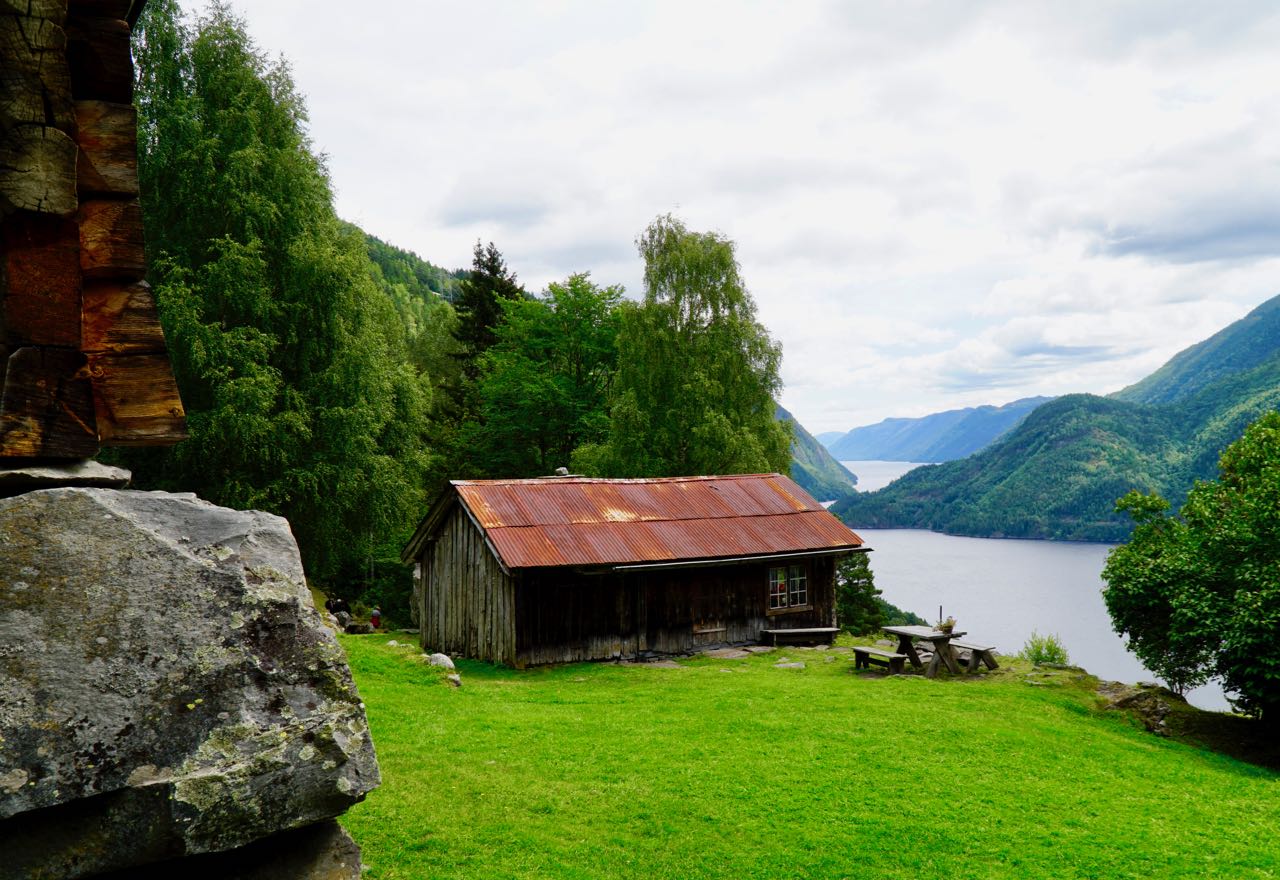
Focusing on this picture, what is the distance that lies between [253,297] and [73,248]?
20147 mm

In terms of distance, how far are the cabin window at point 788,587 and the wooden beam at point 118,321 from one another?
20747mm

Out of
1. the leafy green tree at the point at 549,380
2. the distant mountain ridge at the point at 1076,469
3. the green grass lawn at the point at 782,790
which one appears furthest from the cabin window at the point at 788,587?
the distant mountain ridge at the point at 1076,469

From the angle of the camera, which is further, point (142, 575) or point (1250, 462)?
point (1250, 462)

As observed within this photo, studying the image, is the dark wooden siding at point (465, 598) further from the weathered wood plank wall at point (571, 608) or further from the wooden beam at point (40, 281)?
the wooden beam at point (40, 281)

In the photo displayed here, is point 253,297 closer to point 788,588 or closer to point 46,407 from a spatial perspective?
point 788,588

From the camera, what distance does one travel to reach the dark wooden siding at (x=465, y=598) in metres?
19.4

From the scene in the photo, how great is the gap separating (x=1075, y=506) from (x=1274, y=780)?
11576 cm

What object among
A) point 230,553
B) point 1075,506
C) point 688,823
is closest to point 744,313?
point 688,823

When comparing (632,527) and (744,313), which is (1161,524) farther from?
(744,313)

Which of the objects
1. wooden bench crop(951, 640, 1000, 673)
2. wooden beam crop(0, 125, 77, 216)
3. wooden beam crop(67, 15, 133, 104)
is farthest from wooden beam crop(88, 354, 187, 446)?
wooden bench crop(951, 640, 1000, 673)

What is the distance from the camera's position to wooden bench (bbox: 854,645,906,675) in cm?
1822

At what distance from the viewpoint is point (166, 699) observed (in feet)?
8.80

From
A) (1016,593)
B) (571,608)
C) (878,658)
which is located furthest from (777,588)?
(1016,593)

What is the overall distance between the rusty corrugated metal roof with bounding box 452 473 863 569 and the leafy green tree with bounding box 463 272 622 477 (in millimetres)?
15463
